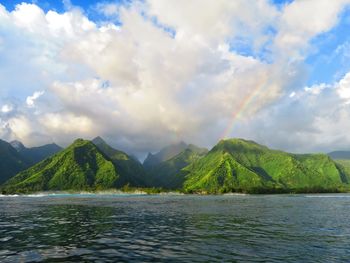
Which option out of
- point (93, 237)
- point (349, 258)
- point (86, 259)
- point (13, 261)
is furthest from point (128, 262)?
point (349, 258)

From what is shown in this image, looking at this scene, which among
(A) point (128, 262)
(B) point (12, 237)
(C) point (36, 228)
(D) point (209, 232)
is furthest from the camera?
(C) point (36, 228)

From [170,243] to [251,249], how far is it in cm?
1163

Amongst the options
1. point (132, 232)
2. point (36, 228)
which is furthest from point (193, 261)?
point (36, 228)

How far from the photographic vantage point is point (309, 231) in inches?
2510

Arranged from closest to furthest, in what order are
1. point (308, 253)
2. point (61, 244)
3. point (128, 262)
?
point (128, 262) < point (308, 253) < point (61, 244)

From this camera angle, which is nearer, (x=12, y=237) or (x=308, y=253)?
(x=308, y=253)

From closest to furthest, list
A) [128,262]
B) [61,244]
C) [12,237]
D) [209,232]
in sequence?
[128,262]
[61,244]
[12,237]
[209,232]

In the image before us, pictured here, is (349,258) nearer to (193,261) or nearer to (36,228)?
(193,261)

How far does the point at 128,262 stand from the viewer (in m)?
37.4

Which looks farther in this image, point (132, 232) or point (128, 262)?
point (132, 232)

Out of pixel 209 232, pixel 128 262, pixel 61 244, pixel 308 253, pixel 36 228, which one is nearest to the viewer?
pixel 128 262

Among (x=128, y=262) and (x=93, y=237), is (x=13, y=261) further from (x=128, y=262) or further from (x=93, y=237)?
(x=93, y=237)

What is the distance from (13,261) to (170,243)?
20.7 meters

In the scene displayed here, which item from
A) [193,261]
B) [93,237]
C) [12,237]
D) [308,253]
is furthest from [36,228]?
[308,253]
